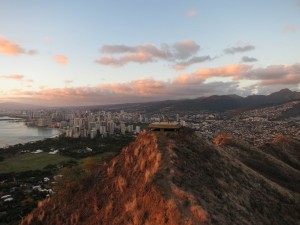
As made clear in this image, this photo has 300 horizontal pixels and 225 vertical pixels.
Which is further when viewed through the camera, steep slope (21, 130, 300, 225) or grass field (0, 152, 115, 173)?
grass field (0, 152, 115, 173)

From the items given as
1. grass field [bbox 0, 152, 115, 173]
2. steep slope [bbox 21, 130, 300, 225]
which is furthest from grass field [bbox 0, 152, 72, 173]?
steep slope [bbox 21, 130, 300, 225]

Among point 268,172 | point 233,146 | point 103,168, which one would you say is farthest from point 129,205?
point 233,146

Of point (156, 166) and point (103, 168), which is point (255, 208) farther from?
point (103, 168)

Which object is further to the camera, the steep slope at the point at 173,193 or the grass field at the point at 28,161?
the grass field at the point at 28,161

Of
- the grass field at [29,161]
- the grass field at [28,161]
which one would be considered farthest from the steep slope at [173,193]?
the grass field at [28,161]

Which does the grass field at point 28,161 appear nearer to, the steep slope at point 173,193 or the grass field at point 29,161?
the grass field at point 29,161

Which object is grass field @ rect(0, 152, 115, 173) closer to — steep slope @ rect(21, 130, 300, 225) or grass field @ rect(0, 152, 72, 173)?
grass field @ rect(0, 152, 72, 173)
